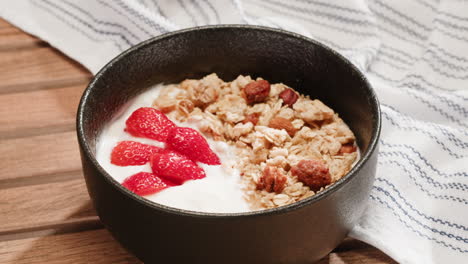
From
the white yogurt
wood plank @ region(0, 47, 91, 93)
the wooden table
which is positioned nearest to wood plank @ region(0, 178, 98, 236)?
the wooden table

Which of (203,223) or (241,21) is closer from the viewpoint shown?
(203,223)

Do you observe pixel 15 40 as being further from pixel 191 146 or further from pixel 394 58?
pixel 394 58

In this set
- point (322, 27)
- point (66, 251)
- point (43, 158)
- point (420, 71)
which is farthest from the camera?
point (322, 27)

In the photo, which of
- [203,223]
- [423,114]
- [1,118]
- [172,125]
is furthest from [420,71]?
[1,118]

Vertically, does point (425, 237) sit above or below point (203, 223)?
below

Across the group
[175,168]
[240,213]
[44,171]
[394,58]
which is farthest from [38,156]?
[394,58]

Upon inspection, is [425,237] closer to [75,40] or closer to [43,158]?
[43,158]
